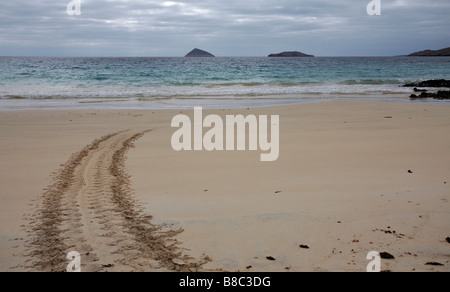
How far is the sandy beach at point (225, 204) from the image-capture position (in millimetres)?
3465

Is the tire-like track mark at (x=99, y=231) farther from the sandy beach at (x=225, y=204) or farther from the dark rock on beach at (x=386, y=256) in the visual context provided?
the dark rock on beach at (x=386, y=256)

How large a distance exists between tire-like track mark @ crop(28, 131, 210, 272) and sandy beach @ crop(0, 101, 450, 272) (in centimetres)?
1

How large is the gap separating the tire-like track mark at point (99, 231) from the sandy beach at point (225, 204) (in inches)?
0.6

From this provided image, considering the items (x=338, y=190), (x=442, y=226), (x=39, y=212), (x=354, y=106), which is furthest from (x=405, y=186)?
(x=354, y=106)

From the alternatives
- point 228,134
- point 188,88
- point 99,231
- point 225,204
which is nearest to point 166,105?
point 228,134

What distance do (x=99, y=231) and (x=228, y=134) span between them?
6026 millimetres

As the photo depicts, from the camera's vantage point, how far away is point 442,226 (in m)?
3.99

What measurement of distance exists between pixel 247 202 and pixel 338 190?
4.51 feet

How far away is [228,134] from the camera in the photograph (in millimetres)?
9719

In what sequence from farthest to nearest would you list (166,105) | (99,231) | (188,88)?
(188,88), (166,105), (99,231)

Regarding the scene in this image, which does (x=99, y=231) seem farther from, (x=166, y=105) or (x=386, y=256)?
(x=166, y=105)

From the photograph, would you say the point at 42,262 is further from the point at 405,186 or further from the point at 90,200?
the point at 405,186

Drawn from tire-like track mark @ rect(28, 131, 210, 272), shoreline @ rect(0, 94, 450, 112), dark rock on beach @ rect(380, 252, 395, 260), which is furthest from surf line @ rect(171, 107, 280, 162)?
dark rock on beach @ rect(380, 252, 395, 260)

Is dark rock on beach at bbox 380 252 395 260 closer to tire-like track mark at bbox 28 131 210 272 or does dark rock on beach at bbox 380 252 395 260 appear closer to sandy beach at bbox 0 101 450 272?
sandy beach at bbox 0 101 450 272
